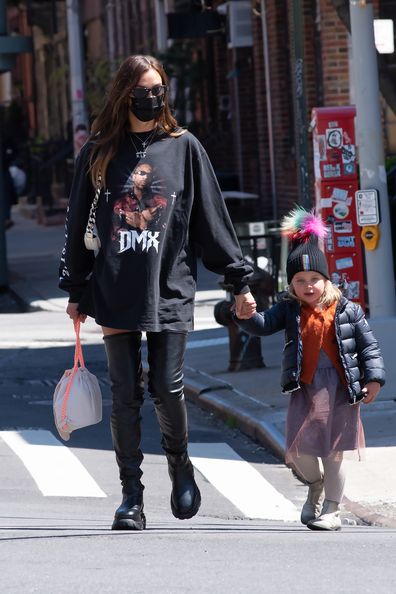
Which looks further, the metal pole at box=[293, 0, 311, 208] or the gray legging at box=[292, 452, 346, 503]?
the metal pole at box=[293, 0, 311, 208]

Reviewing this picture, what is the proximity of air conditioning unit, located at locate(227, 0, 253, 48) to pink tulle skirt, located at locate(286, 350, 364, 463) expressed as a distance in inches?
678

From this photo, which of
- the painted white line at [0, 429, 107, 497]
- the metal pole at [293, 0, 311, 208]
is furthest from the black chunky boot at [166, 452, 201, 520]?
the metal pole at [293, 0, 311, 208]

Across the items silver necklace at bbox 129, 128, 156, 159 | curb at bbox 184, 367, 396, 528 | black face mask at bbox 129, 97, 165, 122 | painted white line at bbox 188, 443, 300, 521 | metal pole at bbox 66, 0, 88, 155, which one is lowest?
painted white line at bbox 188, 443, 300, 521

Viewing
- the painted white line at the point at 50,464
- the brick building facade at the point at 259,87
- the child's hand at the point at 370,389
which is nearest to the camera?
the child's hand at the point at 370,389

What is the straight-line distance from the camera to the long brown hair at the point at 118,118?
6.22m

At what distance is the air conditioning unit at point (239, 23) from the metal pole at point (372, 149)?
42.2 feet

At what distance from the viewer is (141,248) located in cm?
616

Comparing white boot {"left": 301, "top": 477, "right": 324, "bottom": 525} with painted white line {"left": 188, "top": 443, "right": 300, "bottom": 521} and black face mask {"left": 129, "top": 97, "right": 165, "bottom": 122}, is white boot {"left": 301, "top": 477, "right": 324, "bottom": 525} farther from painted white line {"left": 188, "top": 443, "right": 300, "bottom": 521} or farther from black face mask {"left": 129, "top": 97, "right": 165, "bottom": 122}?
black face mask {"left": 129, "top": 97, "right": 165, "bottom": 122}

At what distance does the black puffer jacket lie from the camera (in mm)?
6594

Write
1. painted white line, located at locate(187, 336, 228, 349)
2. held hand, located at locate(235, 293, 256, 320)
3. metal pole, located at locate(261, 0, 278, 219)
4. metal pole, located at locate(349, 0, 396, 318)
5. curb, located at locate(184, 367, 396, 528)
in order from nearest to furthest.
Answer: held hand, located at locate(235, 293, 256, 320) → curb, located at locate(184, 367, 396, 528) → metal pole, located at locate(349, 0, 396, 318) → painted white line, located at locate(187, 336, 228, 349) → metal pole, located at locate(261, 0, 278, 219)

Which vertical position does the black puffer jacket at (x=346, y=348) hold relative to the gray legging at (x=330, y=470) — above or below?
above

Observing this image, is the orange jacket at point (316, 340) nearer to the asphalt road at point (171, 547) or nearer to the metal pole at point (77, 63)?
the asphalt road at point (171, 547)

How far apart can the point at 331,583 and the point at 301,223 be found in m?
1.94

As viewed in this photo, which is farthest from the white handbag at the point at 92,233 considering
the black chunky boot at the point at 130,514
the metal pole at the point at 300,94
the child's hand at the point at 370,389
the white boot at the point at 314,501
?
the metal pole at the point at 300,94
